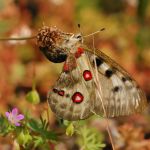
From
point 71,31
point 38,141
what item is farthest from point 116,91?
point 71,31

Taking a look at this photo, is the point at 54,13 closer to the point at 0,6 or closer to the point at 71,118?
the point at 0,6

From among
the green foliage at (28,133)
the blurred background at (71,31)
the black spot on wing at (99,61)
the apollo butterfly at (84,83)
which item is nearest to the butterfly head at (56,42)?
the apollo butterfly at (84,83)

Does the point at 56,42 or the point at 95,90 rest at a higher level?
the point at 56,42

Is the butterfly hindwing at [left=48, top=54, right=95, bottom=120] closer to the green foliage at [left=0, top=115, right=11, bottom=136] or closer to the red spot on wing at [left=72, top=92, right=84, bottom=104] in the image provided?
the red spot on wing at [left=72, top=92, right=84, bottom=104]

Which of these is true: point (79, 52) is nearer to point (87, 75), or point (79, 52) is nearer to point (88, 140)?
point (87, 75)

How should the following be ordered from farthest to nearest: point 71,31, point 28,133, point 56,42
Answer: point 71,31 → point 56,42 → point 28,133

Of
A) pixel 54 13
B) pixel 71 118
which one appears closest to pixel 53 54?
pixel 71 118

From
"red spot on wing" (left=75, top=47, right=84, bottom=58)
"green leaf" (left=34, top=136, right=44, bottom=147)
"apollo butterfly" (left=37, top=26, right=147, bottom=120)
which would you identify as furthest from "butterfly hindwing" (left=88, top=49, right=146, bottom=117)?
"green leaf" (left=34, top=136, right=44, bottom=147)
